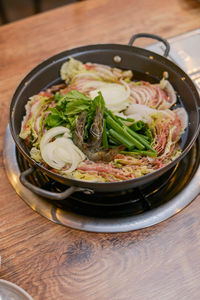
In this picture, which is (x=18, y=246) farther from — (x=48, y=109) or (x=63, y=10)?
(x=63, y=10)

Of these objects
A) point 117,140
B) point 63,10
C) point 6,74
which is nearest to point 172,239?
point 117,140

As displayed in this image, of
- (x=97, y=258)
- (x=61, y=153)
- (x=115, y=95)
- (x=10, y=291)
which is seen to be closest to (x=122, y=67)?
(x=115, y=95)

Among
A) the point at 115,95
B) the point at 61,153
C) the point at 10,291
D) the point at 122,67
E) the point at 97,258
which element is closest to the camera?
the point at 10,291

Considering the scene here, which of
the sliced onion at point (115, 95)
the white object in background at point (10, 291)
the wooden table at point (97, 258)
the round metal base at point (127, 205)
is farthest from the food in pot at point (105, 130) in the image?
the white object in background at point (10, 291)

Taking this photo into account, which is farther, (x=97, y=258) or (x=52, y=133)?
(x=52, y=133)

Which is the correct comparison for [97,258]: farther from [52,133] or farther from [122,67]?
[122,67]
